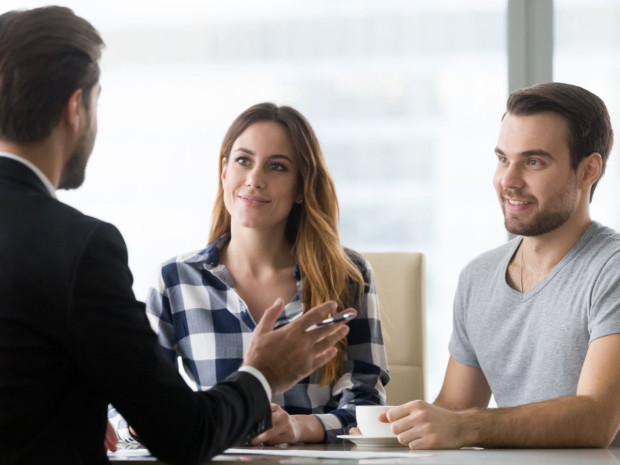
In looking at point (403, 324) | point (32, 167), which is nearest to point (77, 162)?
point (32, 167)

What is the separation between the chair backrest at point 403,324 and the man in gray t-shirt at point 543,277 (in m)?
0.17

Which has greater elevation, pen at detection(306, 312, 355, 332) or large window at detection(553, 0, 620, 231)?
large window at detection(553, 0, 620, 231)

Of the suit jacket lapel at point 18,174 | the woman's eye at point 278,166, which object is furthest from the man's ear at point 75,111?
the woman's eye at point 278,166

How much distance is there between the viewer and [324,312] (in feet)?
4.93

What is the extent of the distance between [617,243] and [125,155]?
7.60 feet

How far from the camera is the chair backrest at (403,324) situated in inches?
98.3

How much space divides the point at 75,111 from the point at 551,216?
4.21 feet

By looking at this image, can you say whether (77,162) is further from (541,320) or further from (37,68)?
(541,320)

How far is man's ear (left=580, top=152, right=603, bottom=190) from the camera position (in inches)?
89.0

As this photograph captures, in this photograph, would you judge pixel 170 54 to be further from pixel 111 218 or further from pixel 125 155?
pixel 111 218

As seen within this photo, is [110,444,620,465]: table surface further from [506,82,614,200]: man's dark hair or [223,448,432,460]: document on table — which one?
[506,82,614,200]: man's dark hair

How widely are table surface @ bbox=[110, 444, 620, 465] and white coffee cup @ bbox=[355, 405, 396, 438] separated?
0.16 ft

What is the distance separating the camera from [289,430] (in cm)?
180

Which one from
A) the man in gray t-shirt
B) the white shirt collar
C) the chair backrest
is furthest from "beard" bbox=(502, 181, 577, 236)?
the white shirt collar
